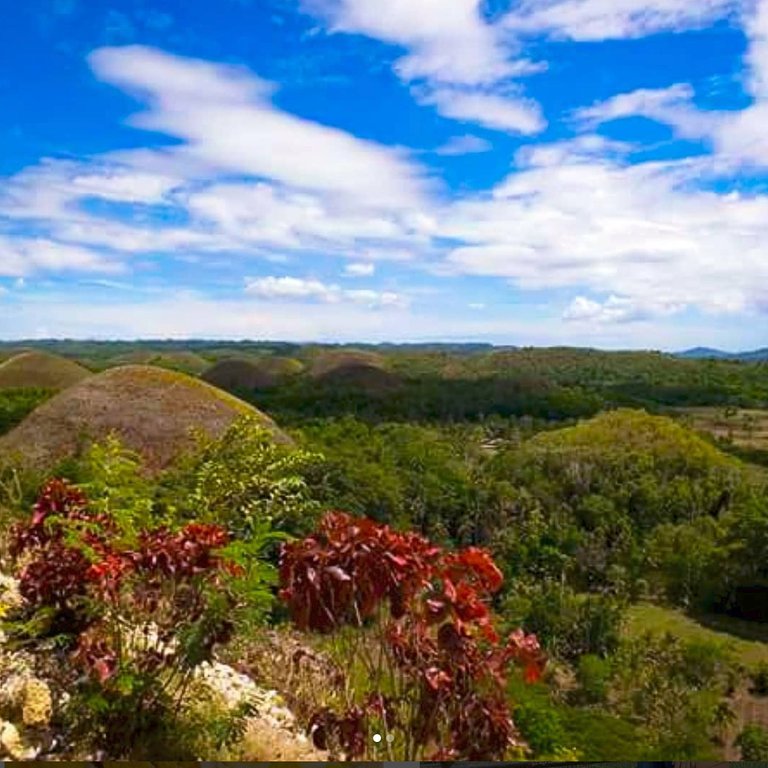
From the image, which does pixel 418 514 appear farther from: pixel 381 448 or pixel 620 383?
pixel 620 383

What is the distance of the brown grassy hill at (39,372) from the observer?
64750mm

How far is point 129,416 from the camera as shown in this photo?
3012 centimetres

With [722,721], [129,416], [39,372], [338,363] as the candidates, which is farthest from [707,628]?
[338,363]

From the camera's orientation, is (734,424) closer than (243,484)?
No

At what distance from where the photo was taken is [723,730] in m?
20.0

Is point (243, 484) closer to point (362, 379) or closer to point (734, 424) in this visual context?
point (734, 424)

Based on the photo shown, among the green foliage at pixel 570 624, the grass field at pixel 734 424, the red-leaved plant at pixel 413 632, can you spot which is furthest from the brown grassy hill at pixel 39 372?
the red-leaved plant at pixel 413 632

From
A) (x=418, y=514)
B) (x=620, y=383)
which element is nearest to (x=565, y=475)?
(x=418, y=514)

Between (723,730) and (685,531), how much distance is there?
13.6m

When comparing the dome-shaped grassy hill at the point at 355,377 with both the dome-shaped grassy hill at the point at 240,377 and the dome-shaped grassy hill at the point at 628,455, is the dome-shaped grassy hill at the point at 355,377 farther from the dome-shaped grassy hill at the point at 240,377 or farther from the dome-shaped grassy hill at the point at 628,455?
the dome-shaped grassy hill at the point at 628,455

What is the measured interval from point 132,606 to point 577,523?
33.7 m

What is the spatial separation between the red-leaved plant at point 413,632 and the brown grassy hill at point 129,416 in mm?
23834

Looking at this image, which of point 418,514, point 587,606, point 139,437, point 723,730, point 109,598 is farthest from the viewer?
point 418,514

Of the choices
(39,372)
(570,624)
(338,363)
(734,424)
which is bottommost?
(570,624)
